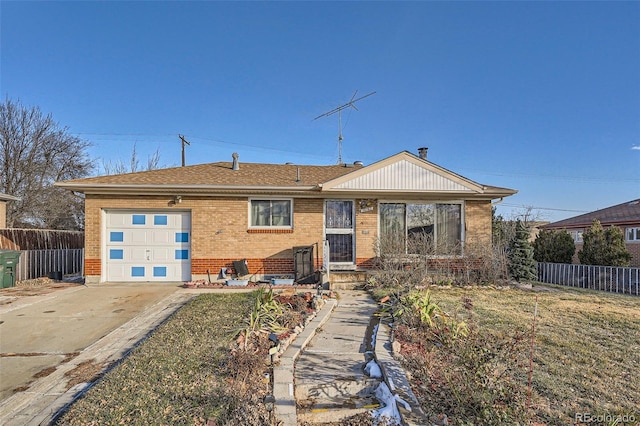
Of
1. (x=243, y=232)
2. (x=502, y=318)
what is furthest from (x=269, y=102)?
(x=502, y=318)

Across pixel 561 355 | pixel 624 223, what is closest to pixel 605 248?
pixel 624 223

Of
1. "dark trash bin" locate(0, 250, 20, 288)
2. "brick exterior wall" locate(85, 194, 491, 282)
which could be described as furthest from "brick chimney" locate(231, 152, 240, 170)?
"dark trash bin" locate(0, 250, 20, 288)

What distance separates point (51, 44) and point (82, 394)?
42.8 feet

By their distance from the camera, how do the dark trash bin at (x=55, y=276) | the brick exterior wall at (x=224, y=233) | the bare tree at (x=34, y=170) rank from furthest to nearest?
1. the bare tree at (x=34, y=170)
2. the dark trash bin at (x=55, y=276)
3. the brick exterior wall at (x=224, y=233)

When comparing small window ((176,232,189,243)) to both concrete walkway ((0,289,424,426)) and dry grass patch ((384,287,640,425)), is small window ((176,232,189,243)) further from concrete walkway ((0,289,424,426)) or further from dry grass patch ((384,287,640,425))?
dry grass patch ((384,287,640,425))

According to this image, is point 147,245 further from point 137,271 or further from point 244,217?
point 244,217

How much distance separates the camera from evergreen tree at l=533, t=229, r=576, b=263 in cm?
1322

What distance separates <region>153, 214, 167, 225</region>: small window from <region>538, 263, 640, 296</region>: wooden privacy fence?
14.3 meters

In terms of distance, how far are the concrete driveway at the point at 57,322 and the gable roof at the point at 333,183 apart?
2.89 meters

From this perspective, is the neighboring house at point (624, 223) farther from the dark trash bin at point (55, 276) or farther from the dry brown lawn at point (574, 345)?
the dark trash bin at point (55, 276)

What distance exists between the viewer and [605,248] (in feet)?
38.5

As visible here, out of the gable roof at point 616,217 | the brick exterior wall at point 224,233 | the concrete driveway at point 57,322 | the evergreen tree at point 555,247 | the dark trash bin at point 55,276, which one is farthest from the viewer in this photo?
the gable roof at point 616,217

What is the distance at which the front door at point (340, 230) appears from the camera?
10.4 metres

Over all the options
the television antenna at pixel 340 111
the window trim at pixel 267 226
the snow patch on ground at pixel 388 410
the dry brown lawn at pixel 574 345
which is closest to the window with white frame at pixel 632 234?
the dry brown lawn at pixel 574 345
